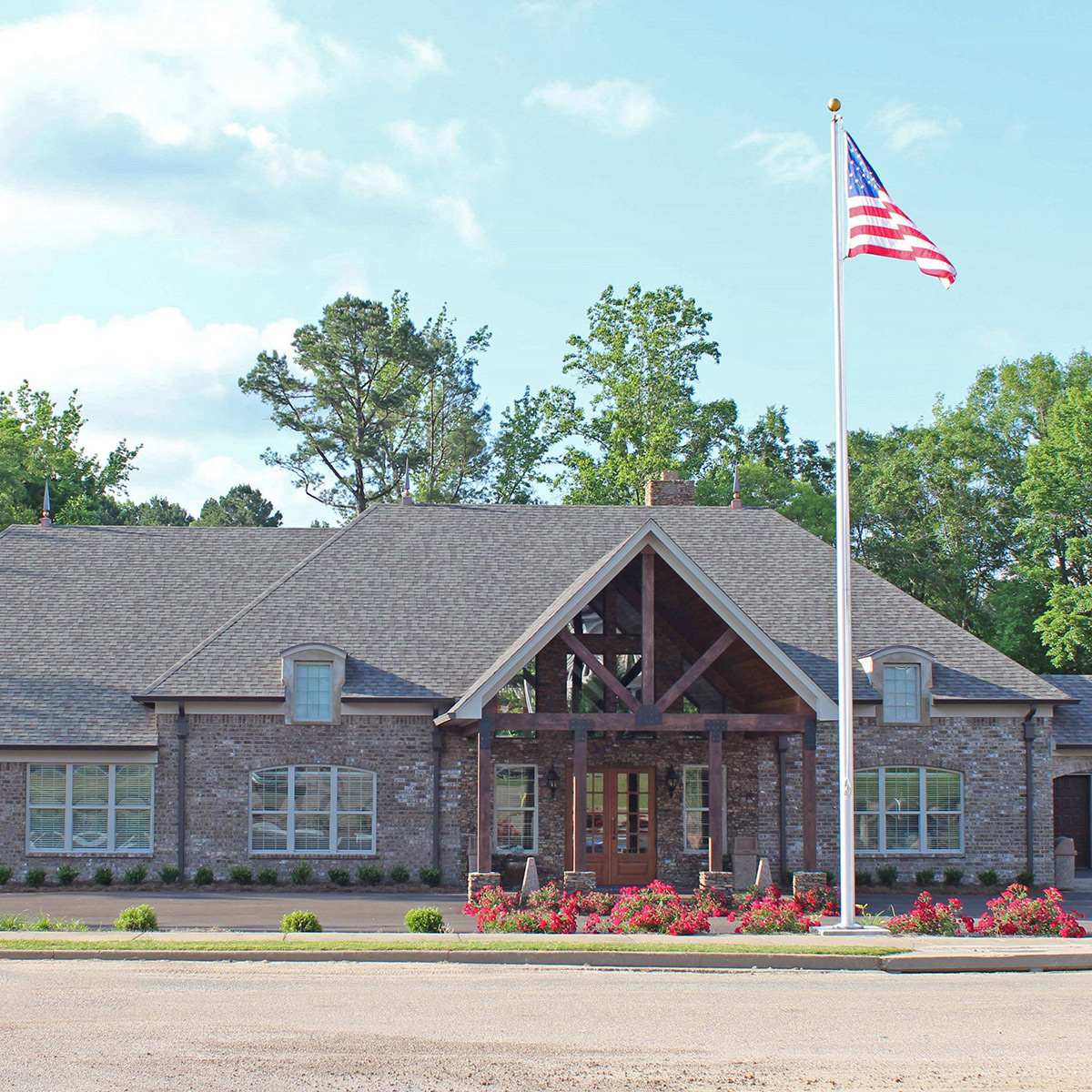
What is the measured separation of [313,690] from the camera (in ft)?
79.4

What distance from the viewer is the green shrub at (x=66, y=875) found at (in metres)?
23.7

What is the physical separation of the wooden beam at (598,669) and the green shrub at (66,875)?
401 inches

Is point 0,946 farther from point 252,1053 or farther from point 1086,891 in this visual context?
point 1086,891

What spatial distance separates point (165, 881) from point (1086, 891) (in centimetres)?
1712

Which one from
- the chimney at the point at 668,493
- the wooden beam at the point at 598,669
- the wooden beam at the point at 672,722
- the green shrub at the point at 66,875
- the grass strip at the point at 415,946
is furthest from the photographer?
the chimney at the point at 668,493

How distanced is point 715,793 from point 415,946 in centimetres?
636

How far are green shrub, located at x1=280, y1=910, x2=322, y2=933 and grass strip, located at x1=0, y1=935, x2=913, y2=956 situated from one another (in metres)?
1.29

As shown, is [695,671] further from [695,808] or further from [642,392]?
[642,392]

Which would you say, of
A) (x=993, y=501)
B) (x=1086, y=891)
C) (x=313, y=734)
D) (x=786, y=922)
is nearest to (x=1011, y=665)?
(x=1086, y=891)

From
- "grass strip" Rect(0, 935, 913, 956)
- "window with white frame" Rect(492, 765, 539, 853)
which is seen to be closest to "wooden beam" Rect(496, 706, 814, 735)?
"window with white frame" Rect(492, 765, 539, 853)

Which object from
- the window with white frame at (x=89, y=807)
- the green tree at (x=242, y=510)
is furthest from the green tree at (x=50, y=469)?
the window with white frame at (x=89, y=807)

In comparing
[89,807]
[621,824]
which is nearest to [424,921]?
[621,824]

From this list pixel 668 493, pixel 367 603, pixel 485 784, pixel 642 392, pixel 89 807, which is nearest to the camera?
pixel 485 784

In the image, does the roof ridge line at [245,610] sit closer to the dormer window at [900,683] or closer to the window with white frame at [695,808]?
the window with white frame at [695,808]
